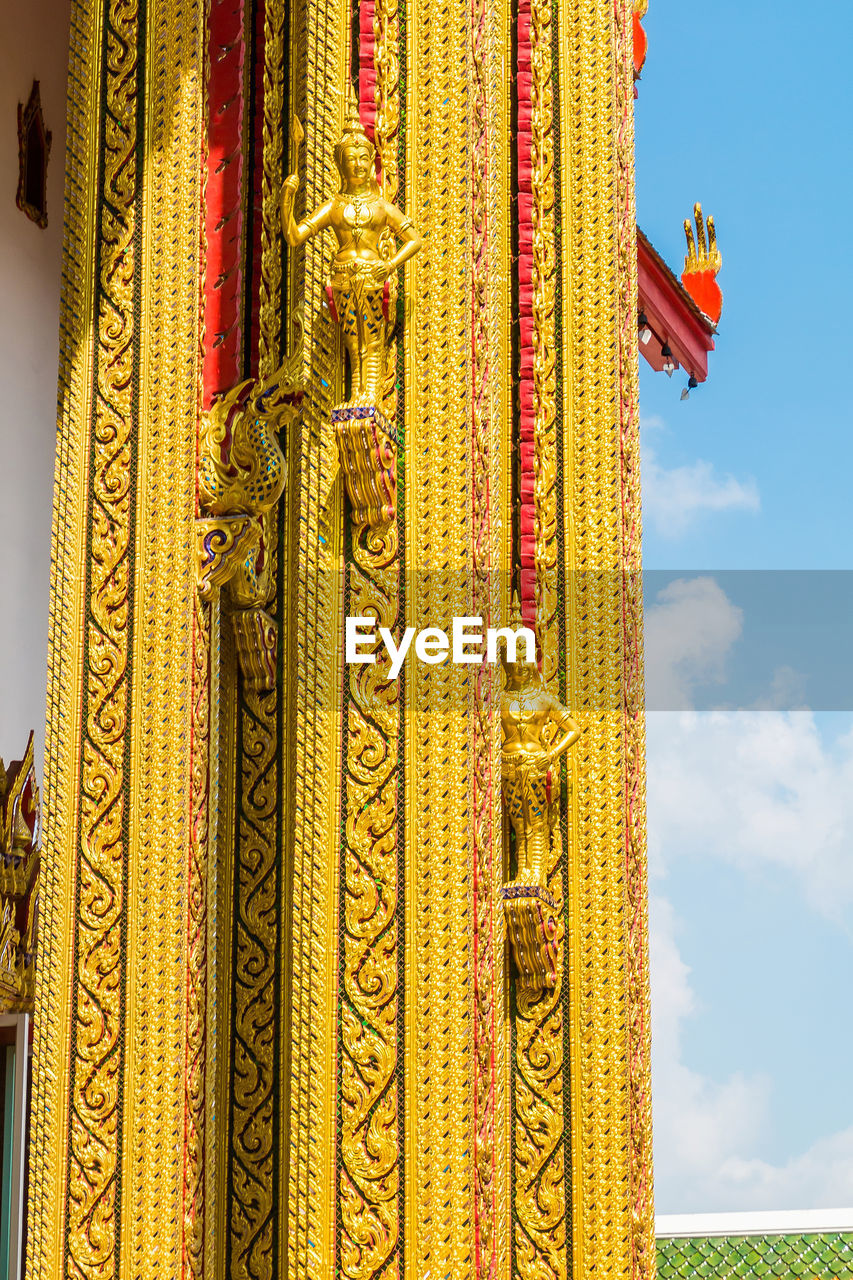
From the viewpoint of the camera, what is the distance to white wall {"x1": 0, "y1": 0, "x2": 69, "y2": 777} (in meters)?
5.15

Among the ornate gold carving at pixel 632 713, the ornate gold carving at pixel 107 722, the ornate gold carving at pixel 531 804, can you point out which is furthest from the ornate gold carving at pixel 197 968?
the ornate gold carving at pixel 632 713

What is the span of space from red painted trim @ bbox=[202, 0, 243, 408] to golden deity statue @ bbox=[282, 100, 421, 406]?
30cm

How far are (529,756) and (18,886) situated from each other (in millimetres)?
1343

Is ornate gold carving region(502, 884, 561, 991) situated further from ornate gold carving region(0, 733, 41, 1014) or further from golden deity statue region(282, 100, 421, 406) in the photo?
golden deity statue region(282, 100, 421, 406)

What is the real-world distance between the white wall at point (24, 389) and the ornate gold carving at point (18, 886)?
519mm

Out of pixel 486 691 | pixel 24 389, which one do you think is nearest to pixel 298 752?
pixel 486 691

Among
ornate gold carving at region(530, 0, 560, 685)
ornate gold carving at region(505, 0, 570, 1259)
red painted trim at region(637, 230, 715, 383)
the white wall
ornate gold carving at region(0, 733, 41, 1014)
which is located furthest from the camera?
red painted trim at region(637, 230, 715, 383)

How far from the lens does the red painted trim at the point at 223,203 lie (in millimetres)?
4332

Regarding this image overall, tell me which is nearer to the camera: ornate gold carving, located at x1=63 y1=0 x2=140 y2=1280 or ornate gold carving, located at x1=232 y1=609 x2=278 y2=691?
ornate gold carving, located at x1=63 y1=0 x2=140 y2=1280

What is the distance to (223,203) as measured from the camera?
440 centimetres

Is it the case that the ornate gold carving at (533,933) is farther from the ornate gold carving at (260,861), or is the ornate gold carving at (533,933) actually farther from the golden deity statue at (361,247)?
the golden deity statue at (361,247)

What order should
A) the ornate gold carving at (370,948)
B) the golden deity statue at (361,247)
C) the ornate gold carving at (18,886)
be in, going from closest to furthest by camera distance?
the ornate gold carving at (370,948) → the golden deity statue at (361,247) → the ornate gold carving at (18,886)

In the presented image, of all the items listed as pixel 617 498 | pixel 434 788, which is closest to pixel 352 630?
pixel 434 788

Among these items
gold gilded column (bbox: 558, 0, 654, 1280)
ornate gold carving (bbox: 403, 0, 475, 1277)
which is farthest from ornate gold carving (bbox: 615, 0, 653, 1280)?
ornate gold carving (bbox: 403, 0, 475, 1277)
